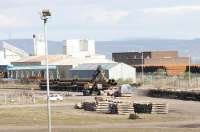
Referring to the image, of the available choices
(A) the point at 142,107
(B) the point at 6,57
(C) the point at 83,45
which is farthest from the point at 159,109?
(C) the point at 83,45

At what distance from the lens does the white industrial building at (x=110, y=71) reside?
110438mm

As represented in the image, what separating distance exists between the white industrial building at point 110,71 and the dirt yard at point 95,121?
5366 cm

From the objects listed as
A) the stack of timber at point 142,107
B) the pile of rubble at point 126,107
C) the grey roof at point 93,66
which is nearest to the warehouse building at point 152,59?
the grey roof at point 93,66

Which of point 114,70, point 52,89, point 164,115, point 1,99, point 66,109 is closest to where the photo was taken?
point 164,115

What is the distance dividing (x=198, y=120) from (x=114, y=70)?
6546cm

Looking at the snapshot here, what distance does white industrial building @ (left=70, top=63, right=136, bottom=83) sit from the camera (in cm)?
11044

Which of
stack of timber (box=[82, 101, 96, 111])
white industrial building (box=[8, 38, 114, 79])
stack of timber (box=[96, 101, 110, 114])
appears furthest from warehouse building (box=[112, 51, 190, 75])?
stack of timber (box=[96, 101, 110, 114])

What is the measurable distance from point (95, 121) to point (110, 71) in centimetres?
6504

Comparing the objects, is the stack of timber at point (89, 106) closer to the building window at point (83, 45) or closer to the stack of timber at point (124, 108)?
the stack of timber at point (124, 108)

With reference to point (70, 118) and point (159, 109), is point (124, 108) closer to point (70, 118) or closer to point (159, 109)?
point (159, 109)

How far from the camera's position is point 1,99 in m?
73.2

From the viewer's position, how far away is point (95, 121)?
4512cm

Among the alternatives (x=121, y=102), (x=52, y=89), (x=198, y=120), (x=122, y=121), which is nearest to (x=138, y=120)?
(x=122, y=121)

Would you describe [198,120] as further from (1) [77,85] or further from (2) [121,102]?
(1) [77,85]
